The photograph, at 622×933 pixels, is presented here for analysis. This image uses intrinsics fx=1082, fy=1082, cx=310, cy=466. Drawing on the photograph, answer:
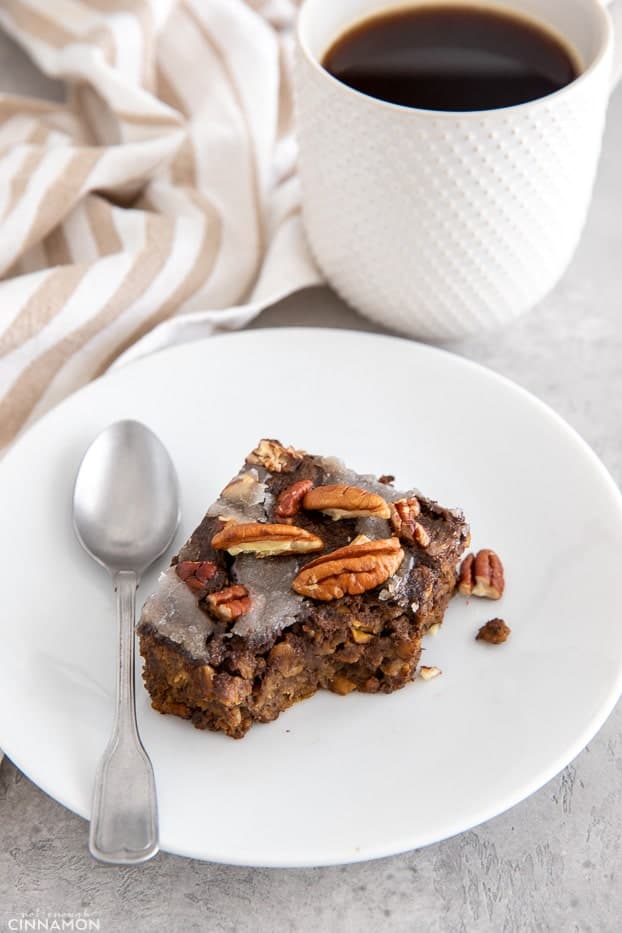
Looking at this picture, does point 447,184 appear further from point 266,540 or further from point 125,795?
point 125,795

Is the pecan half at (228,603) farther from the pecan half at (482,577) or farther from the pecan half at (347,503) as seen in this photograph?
the pecan half at (482,577)

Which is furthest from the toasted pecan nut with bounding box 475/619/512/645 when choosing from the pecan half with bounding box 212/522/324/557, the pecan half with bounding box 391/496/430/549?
the pecan half with bounding box 212/522/324/557

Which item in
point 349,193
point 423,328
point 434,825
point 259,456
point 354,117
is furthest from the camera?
point 423,328

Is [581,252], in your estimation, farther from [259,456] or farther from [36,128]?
[36,128]

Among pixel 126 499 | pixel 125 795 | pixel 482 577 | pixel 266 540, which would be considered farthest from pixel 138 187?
pixel 125 795

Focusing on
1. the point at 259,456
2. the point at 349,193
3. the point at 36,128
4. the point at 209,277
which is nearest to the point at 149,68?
the point at 36,128

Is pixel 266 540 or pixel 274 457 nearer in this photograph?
pixel 266 540
